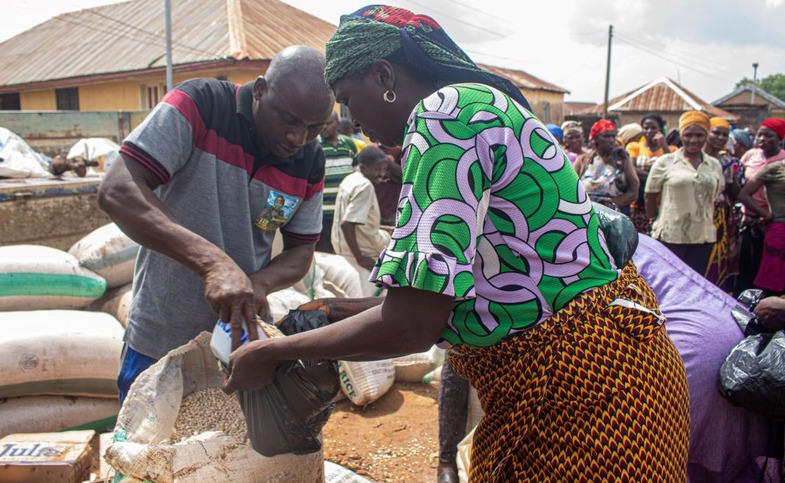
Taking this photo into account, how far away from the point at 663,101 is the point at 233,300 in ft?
91.7

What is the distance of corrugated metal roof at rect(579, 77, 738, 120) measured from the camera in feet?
83.5

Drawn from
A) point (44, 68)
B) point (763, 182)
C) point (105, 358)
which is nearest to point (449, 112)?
point (105, 358)

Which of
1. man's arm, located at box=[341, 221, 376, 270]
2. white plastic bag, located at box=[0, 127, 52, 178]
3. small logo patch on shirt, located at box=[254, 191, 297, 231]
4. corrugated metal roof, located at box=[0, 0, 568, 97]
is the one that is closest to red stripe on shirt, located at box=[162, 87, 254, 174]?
small logo patch on shirt, located at box=[254, 191, 297, 231]

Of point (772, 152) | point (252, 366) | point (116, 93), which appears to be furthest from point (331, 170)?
point (116, 93)

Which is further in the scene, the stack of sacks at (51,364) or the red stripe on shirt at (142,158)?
the stack of sacks at (51,364)

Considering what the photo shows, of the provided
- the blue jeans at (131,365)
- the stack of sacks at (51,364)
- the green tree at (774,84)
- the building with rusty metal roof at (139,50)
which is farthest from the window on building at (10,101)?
the green tree at (774,84)

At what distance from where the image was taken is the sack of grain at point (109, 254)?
379 cm

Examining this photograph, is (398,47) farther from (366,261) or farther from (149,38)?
(149,38)

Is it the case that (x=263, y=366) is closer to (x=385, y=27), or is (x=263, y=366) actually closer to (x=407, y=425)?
(x=385, y=27)

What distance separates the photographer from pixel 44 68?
1925cm

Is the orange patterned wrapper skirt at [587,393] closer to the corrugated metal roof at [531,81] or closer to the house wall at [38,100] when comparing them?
the house wall at [38,100]

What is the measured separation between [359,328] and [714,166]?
4.93 metres

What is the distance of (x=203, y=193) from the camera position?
1.91 meters

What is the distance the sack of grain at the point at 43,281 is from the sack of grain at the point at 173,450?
211 centimetres
